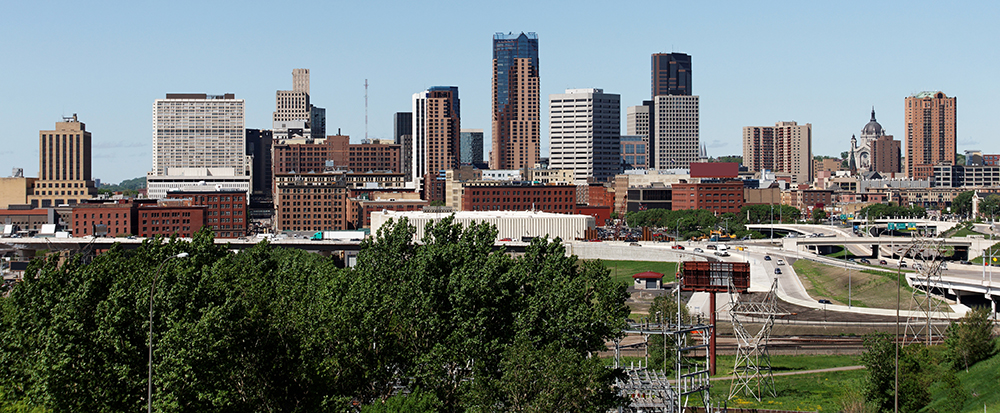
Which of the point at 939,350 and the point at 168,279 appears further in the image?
the point at 939,350

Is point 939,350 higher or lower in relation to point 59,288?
lower

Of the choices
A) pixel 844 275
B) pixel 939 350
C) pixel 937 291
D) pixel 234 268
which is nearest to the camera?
pixel 234 268

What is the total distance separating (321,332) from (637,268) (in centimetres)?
13517

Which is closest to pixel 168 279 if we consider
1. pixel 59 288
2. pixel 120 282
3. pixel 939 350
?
pixel 120 282

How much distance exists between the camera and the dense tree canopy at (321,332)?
4438 centimetres

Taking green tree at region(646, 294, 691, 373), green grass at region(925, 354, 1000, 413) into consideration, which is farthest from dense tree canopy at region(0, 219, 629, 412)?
green grass at region(925, 354, 1000, 413)

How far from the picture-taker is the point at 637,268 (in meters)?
181

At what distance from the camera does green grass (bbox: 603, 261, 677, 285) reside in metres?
171

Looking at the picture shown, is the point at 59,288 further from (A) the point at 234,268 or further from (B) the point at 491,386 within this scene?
(B) the point at 491,386

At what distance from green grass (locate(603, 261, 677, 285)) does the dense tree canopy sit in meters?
108

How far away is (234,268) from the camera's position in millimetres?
62625

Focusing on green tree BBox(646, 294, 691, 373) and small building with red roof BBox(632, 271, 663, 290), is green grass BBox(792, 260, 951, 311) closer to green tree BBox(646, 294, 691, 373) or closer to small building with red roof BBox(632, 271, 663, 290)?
small building with red roof BBox(632, 271, 663, 290)

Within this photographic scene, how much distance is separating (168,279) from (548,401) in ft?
65.7

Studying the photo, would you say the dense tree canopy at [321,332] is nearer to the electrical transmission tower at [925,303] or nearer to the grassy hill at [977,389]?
the grassy hill at [977,389]
